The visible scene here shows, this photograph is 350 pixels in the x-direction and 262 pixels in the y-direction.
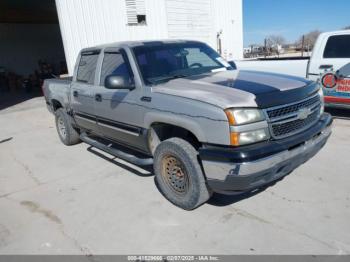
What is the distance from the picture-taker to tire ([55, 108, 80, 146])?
6051 mm

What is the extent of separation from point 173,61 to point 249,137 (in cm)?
176

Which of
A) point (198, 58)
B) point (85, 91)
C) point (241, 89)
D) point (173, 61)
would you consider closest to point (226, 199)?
point (241, 89)

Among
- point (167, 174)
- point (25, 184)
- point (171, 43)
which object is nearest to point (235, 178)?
point (167, 174)

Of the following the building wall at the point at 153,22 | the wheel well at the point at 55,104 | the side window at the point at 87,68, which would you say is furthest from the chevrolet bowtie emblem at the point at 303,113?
the building wall at the point at 153,22

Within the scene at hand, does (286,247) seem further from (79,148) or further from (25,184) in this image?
(79,148)

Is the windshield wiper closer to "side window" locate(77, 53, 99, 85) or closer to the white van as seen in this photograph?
"side window" locate(77, 53, 99, 85)

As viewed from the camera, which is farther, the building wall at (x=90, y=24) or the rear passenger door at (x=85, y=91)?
the building wall at (x=90, y=24)

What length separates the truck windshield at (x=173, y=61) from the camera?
12.6 feet

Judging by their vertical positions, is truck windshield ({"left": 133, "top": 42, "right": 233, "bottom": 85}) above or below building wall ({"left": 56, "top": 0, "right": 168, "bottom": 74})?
below

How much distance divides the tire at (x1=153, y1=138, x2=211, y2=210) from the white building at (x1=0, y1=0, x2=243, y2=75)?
327 inches

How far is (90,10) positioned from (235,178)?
9629 millimetres

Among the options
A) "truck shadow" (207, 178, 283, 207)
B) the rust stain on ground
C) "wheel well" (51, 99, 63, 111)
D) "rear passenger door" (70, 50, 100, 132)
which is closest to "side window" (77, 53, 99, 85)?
"rear passenger door" (70, 50, 100, 132)

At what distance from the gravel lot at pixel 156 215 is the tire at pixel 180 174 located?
16 centimetres

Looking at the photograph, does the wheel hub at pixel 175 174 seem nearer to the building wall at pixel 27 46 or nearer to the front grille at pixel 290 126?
the front grille at pixel 290 126
